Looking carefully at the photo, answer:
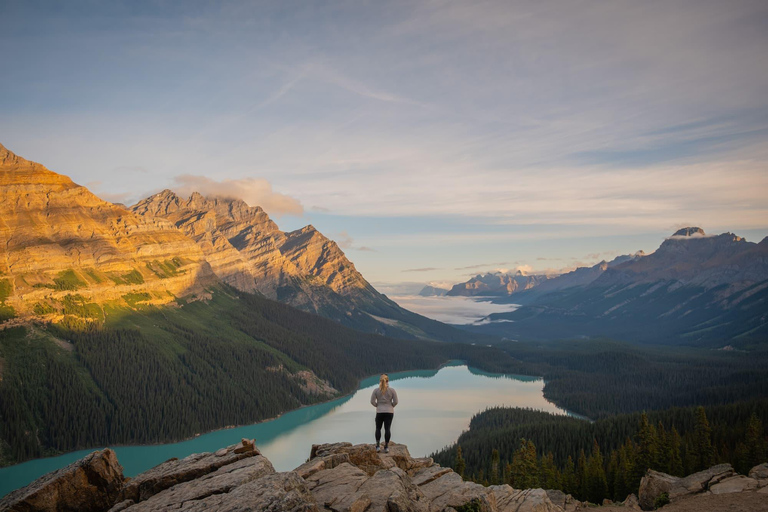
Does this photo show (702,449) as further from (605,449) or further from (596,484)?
(605,449)

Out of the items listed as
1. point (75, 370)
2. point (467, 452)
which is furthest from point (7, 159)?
point (467, 452)

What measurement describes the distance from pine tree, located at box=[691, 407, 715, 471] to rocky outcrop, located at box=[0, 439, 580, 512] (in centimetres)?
5289

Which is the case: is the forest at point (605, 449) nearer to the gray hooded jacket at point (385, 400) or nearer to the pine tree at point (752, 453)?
the pine tree at point (752, 453)

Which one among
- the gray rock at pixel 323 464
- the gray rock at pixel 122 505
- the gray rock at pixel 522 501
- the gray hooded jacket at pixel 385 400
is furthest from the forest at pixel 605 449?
the gray rock at pixel 122 505

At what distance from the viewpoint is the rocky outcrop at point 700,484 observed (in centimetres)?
3541

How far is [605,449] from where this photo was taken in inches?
3637

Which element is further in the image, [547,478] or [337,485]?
[547,478]

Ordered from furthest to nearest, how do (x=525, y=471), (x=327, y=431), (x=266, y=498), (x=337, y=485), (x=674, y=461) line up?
(x=327, y=431), (x=674, y=461), (x=525, y=471), (x=337, y=485), (x=266, y=498)

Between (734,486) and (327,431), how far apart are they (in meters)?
109

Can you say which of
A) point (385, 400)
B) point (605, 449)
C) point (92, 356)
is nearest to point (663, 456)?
point (605, 449)

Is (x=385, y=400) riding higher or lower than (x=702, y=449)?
higher

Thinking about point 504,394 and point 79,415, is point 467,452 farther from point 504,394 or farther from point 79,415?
point 504,394

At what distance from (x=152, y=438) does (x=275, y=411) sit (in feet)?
142

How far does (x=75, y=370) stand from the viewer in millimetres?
125812
